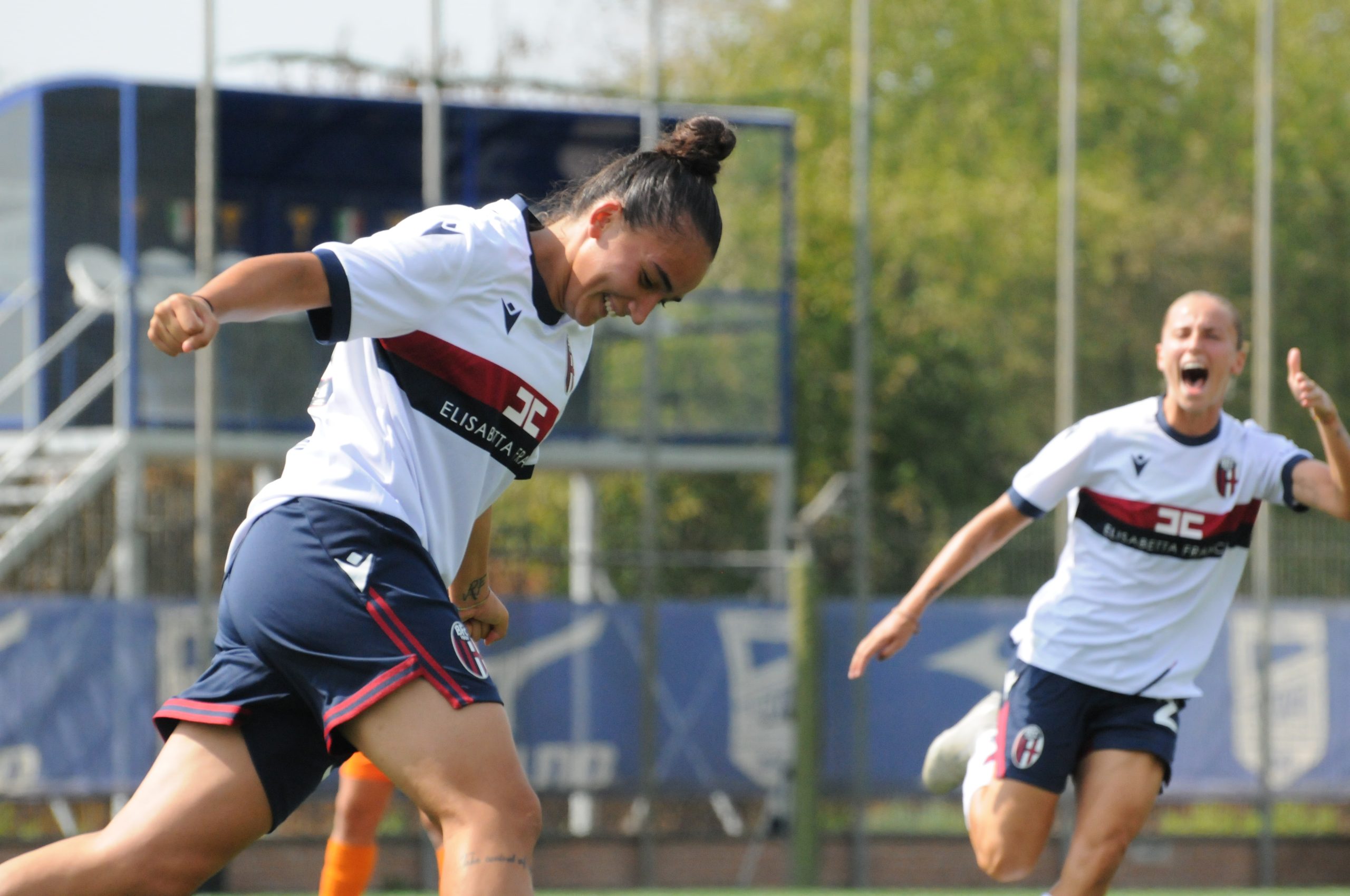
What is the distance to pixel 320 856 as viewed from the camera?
40.1 feet

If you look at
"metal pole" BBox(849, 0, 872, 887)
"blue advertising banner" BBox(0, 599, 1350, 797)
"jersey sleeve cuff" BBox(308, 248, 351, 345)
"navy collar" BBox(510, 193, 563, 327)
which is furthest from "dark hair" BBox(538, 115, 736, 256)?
"metal pole" BBox(849, 0, 872, 887)

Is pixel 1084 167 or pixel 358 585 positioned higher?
pixel 1084 167

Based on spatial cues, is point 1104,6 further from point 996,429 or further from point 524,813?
point 524,813

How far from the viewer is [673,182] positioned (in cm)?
374

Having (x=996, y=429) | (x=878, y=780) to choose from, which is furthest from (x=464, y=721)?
(x=996, y=429)

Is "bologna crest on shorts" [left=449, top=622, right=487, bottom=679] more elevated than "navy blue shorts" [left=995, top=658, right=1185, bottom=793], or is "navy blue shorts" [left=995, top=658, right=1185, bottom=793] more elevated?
"bologna crest on shorts" [left=449, top=622, right=487, bottom=679]

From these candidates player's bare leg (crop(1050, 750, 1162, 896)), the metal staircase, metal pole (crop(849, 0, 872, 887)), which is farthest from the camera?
the metal staircase

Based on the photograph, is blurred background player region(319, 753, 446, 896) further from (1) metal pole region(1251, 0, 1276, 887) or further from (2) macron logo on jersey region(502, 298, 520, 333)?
(1) metal pole region(1251, 0, 1276, 887)

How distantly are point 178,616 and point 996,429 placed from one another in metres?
15.0

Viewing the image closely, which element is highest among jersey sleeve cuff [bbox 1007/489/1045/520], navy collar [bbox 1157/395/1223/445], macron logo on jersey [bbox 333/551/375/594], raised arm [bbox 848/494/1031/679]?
navy collar [bbox 1157/395/1223/445]

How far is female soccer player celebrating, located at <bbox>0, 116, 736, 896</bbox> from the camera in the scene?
3.42m

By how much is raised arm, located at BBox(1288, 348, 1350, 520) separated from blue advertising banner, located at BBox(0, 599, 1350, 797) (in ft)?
23.0

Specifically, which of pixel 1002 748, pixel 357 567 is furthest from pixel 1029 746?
pixel 357 567

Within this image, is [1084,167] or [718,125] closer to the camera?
[718,125]
